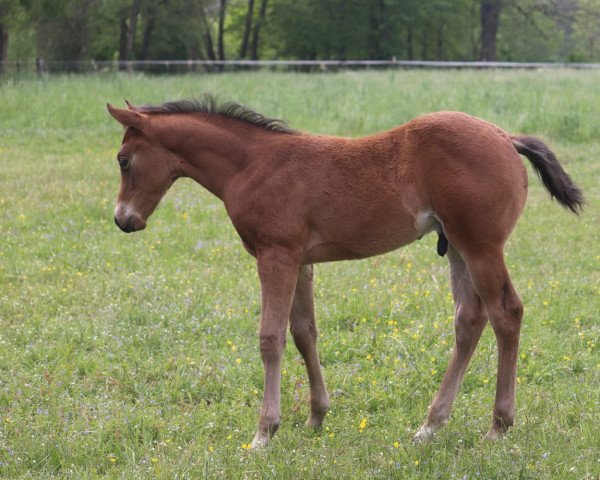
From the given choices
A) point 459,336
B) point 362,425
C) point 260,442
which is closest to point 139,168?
point 260,442

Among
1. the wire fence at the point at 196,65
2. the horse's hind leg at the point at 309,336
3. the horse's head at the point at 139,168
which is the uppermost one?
the horse's head at the point at 139,168

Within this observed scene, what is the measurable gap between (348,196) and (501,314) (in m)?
1.00

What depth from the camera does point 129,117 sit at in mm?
4379

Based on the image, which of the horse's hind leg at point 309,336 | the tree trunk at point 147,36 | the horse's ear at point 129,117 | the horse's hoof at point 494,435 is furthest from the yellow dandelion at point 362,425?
the tree trunk at point 147,36

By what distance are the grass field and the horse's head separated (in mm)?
1190

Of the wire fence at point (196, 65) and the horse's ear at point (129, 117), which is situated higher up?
the horse's ear at point (129, 117)

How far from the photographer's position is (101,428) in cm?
449

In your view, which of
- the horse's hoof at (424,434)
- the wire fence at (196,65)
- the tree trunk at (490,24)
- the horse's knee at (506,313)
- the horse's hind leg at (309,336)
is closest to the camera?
the horse's knee at (506,313)

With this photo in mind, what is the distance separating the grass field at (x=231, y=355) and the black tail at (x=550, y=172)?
1238 millimetres

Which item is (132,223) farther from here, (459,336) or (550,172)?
(550,172)

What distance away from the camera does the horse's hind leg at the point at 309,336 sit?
4621 millimetres

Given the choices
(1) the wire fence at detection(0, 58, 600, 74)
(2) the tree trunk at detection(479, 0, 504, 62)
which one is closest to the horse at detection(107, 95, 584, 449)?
(1) the wire fence at detection(0, 58, 600, 74)

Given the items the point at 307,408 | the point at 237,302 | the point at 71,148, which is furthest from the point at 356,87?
the point at 307,408

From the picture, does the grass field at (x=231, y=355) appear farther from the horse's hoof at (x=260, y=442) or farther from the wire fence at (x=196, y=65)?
the wire fence at (x=196, y=65)
